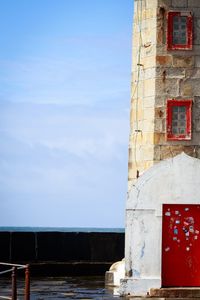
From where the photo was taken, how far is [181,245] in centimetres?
1997

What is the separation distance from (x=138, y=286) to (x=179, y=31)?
6412 mm

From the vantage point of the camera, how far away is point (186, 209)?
65.5 feet

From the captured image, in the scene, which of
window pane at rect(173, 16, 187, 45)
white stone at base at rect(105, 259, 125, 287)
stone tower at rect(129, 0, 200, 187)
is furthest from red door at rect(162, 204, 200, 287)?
window pane at rect(173, 16, 187, 45)

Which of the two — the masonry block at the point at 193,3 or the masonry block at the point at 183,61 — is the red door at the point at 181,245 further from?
the masonry block at the point at 193,3

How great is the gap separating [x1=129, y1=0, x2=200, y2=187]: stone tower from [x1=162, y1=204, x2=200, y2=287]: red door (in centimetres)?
148

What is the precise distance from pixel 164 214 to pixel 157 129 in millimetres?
2195

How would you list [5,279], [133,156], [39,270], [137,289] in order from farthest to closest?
[39,270]
[5,279]
[133,156]
[137,289]

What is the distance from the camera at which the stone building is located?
19.8m

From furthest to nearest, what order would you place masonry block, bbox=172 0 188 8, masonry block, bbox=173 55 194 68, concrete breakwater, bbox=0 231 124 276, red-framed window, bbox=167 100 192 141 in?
concrete breakwater, bbox=0 231 124 276
masonry block, bbox=172 0 188 8
masonry block, bbox=173 55 194 68
red-framed window, bbox=167 100 192 141

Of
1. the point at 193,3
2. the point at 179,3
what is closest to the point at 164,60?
the point at 179,3

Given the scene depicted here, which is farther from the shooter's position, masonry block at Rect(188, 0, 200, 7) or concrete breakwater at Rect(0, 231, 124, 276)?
concrete breakwater at Rect(0, 231, 124, 276)

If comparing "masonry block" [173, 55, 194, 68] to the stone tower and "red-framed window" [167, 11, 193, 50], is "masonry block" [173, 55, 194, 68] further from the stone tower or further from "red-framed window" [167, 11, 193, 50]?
"red-framed window" [167, 11, 193, 50]

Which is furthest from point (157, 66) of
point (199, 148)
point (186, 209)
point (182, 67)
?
point (186, 209)

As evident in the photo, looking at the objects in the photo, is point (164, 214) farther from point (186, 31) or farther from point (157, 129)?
point (186, 31)
